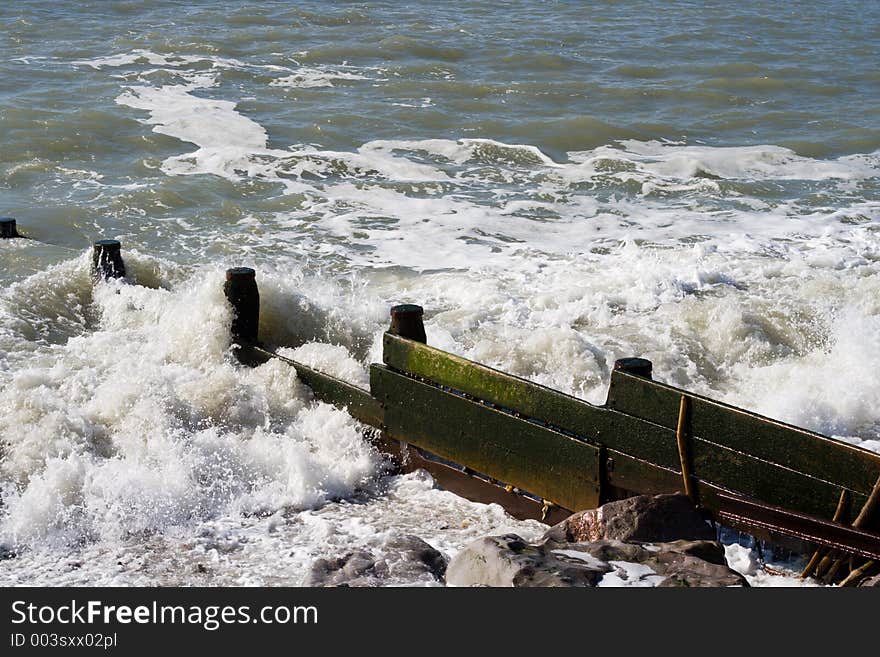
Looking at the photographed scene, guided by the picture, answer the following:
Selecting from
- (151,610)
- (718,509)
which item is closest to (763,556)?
(718,509)

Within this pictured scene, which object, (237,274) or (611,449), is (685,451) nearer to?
(611,449)

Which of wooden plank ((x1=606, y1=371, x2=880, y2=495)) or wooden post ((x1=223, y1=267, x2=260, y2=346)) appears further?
wooden post ((x1=223, y1=267, x2=260, y2=346))

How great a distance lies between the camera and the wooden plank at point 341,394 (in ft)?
28.5

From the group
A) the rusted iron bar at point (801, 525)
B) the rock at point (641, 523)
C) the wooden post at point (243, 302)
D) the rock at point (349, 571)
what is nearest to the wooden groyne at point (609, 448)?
the rusted iron bar at point (801, 525)

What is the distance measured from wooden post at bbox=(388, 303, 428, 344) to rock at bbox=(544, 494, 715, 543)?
201cm

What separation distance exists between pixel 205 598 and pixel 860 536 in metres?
3.46

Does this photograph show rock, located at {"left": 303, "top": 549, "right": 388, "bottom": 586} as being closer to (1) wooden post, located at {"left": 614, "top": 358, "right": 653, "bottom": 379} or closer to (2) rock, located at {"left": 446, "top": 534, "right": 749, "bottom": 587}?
(2) rock, located at {"left": 446, "top": 534, "right": 749, "bottom": 587}

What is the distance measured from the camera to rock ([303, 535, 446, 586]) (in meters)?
6.63

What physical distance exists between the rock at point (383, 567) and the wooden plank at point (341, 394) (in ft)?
5.74

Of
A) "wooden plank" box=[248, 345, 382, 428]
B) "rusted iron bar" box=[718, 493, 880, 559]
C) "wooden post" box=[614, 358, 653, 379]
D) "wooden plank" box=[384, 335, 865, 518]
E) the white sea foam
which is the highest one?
"wooden post" box=[614, 358, 653, 379]

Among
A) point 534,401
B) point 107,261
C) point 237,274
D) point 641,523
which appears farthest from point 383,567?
point 107,261

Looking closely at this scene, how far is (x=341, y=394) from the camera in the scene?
8.97m

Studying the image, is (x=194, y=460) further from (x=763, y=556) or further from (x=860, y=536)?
(x=860, y=536)

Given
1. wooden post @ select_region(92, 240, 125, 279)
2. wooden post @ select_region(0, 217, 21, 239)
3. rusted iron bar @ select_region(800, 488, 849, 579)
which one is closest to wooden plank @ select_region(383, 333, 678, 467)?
rusted iron bar @ select_region(800, 488, 849, 579)
